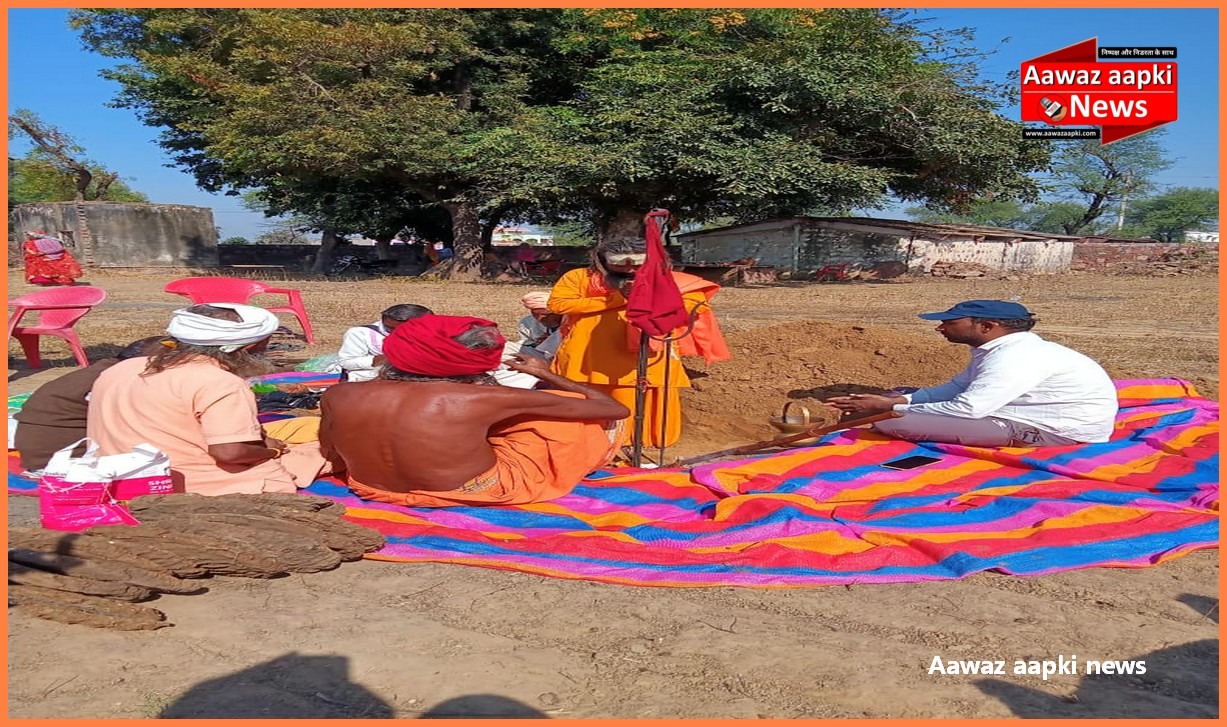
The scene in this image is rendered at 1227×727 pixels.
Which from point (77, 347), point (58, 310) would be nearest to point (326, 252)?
point (58, 310)

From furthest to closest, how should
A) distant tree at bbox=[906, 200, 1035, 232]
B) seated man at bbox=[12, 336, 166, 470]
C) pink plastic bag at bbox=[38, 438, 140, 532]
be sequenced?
distant tree at bbox=[906, 200, 1035, 232] < seated man at bbox=[12, 336, 166, 470] < pink plastic bag at bbox=[38, 438, 140, 532]

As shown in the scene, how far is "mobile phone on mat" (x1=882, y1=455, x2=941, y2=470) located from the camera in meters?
4.14

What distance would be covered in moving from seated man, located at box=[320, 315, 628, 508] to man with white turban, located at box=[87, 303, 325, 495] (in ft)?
1.21

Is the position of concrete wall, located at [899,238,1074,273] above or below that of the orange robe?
above

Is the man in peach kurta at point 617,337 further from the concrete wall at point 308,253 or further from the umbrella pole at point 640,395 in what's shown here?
the concrete wall at point 308,253

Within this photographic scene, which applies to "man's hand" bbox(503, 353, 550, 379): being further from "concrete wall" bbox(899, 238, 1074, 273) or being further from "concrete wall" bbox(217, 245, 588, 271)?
"concrete wall" bbox(217, 245, 588, 271)

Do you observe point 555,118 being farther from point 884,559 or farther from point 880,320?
point 884,559

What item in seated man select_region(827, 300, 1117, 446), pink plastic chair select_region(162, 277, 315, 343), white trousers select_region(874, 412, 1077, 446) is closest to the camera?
seated man select_region(827, 300, 1117, 446)

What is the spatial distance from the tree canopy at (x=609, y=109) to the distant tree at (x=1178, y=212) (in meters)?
38.0

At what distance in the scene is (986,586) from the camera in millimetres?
2871

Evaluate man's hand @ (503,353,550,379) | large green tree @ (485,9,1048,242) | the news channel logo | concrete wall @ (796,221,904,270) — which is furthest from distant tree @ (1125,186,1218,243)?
man's hand @ (503,353,550,379)

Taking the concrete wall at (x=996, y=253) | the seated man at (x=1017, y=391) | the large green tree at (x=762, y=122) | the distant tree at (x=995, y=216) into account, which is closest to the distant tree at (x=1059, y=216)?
the distant tree at (x=995, y=216)

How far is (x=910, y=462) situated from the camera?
420 centimetres

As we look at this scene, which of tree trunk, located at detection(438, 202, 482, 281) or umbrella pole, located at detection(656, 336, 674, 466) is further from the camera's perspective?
tree trunk, located at detection(438, 202, 482, 281)
